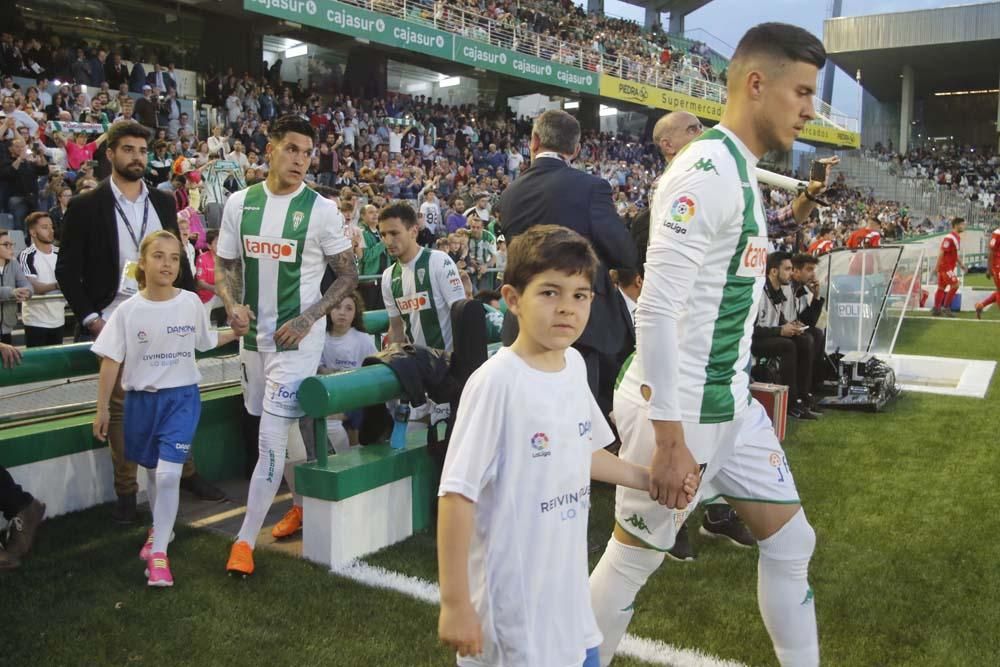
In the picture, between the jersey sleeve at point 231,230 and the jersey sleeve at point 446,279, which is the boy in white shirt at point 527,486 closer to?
the jersey sleeve at point 231,230

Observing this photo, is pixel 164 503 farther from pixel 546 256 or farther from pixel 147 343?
pixel 546 256

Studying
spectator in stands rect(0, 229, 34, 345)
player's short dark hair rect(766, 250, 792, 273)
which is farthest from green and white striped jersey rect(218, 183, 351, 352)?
player's short dark hair rect(766, 250, 792, 273)

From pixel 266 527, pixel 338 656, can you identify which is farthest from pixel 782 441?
pixel 338 656

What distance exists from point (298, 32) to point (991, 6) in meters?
36.7

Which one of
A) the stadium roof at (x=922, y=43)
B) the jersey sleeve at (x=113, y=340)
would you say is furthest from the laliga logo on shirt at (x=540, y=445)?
the stadium roof at (x=922, y=43)

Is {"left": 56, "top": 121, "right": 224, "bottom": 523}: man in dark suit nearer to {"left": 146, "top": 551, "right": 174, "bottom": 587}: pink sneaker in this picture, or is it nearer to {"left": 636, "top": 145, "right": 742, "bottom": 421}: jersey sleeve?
{"left": 146, "top": 551, "right": 174, "bottom": 587}: pink sneaker

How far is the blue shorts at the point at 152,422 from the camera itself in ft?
13.4

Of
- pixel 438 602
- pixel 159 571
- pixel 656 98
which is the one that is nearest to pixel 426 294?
pixel 438 602

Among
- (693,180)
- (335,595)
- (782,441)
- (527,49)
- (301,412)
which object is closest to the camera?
(693,180)

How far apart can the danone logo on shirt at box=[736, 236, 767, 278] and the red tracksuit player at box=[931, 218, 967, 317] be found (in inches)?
588

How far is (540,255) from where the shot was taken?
1995mm

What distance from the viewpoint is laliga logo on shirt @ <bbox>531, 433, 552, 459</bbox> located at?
6.47 ft

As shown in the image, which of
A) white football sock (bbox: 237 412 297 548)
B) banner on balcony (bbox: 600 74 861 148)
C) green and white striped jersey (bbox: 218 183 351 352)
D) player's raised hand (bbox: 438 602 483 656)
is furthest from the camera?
banner on balcony (bbox: 600 74 861 148)

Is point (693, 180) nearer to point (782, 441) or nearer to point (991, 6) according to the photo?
point (782, 441)
